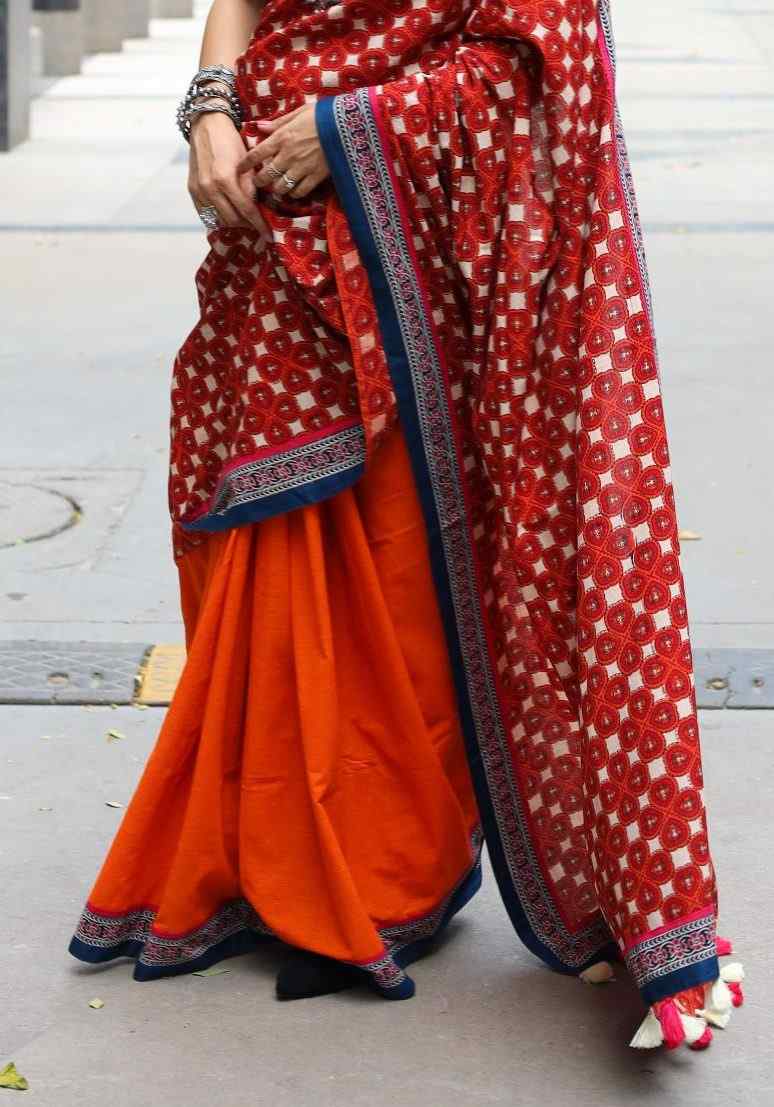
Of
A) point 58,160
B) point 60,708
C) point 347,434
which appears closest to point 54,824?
point 60,708

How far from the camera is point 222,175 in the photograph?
2.70 m

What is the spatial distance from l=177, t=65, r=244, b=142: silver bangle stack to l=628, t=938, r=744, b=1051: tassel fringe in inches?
56.4

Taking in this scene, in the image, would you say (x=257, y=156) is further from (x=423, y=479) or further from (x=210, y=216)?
(x=423, y=479)

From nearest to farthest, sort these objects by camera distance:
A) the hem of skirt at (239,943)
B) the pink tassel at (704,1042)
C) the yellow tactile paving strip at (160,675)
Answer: the pink tassel at (704,1042) < the hem of skirt at (239,943) < the yellow tactile paving strip at (160,675)

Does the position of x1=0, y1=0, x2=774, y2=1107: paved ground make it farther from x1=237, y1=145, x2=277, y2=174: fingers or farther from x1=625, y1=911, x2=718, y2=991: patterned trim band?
x1=237, y1=145, x2=277, y2=174: fingers

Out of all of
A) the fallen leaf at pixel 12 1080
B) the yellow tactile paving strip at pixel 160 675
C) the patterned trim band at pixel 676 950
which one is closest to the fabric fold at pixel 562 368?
the patterned trim band at pixel 676 950

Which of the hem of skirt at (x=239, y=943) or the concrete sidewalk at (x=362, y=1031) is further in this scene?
the hem of skirt at (x=239, y=943)

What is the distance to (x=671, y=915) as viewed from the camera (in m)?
2.59

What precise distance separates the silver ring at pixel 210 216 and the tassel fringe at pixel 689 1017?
132 cm

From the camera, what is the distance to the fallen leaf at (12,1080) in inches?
105

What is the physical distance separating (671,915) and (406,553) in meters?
0.67

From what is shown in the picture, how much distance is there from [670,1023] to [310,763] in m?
0.65

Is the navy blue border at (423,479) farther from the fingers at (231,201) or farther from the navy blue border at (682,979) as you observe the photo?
the navy blue border at (682,979)

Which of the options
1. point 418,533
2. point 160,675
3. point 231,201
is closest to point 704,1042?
point 418,533
